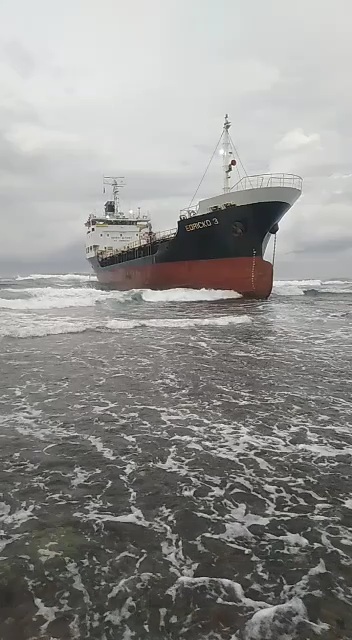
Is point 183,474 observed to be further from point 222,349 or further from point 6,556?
point 222,349

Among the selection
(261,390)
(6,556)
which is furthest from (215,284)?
(6,556)

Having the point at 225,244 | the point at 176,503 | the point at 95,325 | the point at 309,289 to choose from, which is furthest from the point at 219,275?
the point at 309,289

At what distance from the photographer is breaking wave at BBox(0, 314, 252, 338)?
582 inches

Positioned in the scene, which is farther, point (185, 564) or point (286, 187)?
point (286, 187)

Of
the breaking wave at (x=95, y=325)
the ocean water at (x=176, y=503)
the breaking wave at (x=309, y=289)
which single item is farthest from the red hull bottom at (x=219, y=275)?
the ocean water at (x=176, y=503)

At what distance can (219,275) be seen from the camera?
2842 centimetres

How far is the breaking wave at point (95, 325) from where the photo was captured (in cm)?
1478

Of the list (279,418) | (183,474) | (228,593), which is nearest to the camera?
(228,593)

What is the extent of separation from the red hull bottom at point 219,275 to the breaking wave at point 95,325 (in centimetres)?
944

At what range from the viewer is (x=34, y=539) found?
10.4ft

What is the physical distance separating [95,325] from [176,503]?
1367 centimetres

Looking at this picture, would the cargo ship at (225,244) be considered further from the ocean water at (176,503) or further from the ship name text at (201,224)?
the ocean water at (176,503)

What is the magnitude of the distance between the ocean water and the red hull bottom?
19188mm

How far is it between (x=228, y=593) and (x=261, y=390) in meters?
5.11
